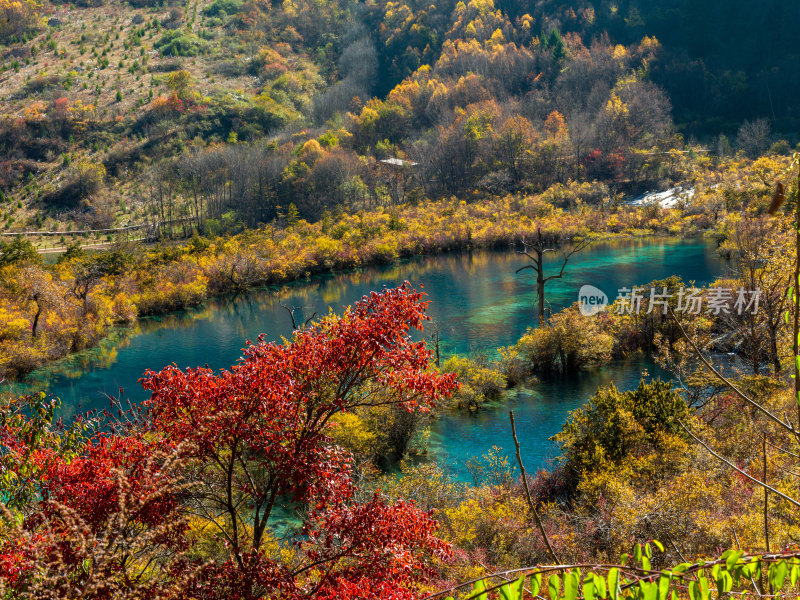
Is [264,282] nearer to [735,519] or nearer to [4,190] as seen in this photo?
[735,519]

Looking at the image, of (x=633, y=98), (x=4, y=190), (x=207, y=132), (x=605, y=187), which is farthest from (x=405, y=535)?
(x=207, y=132)

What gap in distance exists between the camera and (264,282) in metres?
35.9

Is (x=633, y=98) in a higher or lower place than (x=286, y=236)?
higher

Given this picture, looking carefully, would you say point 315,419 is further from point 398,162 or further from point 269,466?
point 398,162

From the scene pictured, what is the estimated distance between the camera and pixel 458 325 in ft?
77.7

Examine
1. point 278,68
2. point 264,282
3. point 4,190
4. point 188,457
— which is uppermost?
point 278,68

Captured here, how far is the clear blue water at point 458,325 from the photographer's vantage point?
50.7 ft

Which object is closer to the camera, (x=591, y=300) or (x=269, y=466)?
(x=269, y=466)

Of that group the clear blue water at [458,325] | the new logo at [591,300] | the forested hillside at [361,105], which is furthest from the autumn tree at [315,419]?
the forested hillside at [361,105]

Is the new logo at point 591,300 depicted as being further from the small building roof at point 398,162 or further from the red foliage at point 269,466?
the small building roof at point 398,162

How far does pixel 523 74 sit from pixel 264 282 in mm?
52398

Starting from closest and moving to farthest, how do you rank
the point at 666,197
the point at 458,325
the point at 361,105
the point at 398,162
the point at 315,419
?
the point at 315,419 < the point at 458,325 < the point at 666,197 < the point at 398,162 < the point at 361,105

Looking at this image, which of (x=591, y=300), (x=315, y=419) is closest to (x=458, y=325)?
(x=591, y=300)

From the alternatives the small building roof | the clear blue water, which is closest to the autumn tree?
the clear blue water
